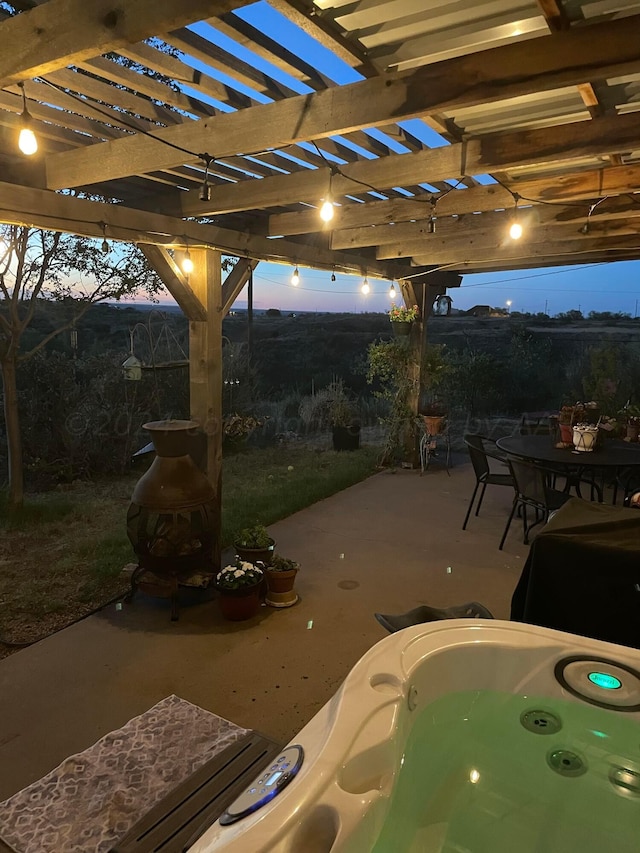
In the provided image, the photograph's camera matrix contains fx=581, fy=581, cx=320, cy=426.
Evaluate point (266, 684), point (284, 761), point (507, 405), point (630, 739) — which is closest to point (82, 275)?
point (266, 684)

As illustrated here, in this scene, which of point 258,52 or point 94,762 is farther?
point 94,762

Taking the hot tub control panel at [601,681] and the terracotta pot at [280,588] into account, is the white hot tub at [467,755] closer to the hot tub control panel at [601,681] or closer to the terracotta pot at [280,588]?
the hot tub control panel at [601,681]

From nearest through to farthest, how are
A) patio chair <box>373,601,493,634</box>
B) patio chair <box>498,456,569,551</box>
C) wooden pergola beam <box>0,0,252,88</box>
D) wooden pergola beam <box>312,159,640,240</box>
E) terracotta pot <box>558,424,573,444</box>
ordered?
1. wooden pergola beam <box>0,0,252,88</box>
2. patio chair <box>373,601,493,634</box>
3. wooden pergola beam <box>312,159,640,240</box>
4. patio chair <box>498,456,569,551</box>
5. terracotta pot <box>558,424,573,444</box>

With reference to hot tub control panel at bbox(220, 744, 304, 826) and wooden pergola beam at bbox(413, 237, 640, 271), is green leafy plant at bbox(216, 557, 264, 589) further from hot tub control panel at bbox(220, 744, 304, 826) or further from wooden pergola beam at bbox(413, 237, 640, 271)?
wooden pergola beam at bbox(413, 237, 640, 271)

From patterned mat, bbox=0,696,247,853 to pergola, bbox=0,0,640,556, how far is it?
5.69ft

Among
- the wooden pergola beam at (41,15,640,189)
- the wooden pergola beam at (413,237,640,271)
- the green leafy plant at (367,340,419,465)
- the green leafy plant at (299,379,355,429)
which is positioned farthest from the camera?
the green leafy plant at (299,379,355,429)

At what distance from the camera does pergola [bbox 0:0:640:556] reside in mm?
1507

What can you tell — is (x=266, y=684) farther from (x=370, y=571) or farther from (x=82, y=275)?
(x=82, y=275)

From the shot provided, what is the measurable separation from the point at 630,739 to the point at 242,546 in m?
2.36

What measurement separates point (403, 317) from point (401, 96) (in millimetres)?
4897

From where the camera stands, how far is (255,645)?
3.07m

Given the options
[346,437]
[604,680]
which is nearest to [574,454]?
[604,680]

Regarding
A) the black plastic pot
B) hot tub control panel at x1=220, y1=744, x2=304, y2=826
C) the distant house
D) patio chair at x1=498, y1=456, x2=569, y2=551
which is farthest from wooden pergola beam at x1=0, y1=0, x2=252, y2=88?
the distant house

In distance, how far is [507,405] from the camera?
9.81 metres
